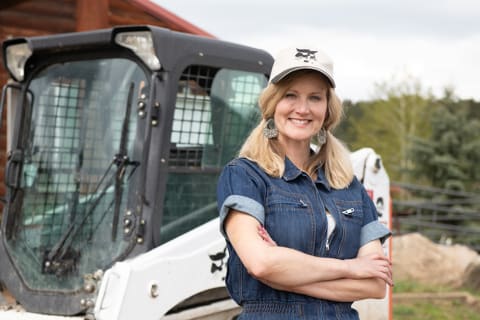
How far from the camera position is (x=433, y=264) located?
1351cm

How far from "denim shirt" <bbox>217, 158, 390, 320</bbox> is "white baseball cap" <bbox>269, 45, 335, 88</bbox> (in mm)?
288

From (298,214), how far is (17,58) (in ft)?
9.13

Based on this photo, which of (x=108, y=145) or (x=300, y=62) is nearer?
(x=300, y=62)

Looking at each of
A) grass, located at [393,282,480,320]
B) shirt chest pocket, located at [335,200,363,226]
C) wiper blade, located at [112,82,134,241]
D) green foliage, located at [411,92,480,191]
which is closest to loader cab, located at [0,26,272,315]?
wiper blade, located at [112,82,134,241]

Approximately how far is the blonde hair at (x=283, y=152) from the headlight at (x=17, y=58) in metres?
2.42

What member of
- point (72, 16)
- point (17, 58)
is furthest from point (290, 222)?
point (72, 16)

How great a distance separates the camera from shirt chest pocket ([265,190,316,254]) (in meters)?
2.62

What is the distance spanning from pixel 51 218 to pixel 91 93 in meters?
0.71

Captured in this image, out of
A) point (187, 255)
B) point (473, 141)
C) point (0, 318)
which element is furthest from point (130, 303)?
point (473, 141)

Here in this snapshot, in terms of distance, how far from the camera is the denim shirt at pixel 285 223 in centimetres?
262

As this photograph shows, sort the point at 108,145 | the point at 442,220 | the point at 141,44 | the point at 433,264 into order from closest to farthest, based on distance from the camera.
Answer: the point at 141,44 → the point at 108,145 → the point at 433,264 → the point at 442,220

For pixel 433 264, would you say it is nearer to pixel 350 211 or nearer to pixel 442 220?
pixel 442 220

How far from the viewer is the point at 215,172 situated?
4754mm

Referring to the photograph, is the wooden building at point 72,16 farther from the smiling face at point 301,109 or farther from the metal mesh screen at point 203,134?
the smiling face at point 301,109
